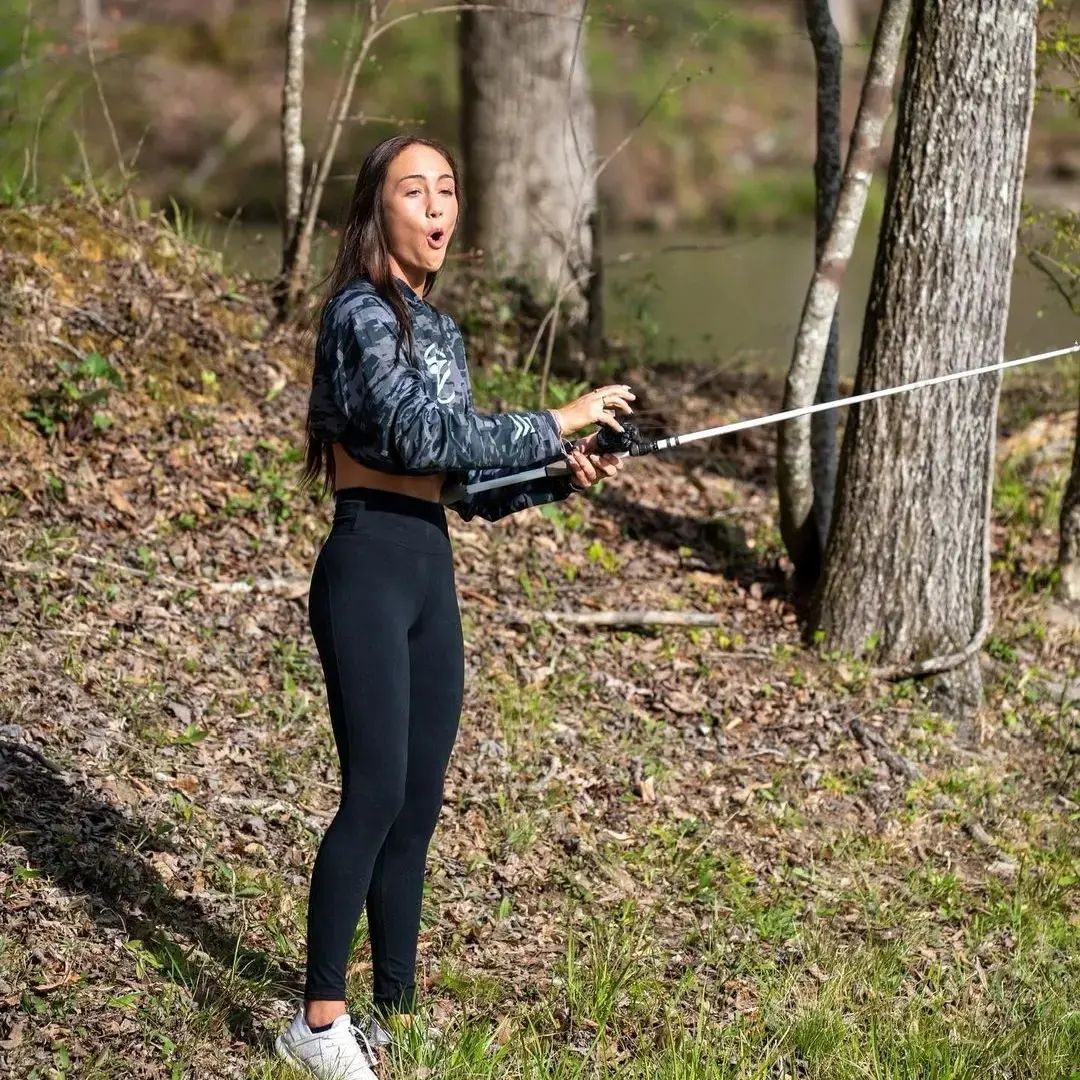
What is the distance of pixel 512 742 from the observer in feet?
16.4

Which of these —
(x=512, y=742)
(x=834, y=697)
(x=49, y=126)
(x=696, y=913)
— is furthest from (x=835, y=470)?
(x=49, y=126)

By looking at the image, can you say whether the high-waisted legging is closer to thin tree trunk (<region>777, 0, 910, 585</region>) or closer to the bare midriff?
the bare midriff

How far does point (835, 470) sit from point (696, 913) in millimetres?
2572

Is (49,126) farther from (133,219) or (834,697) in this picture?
(834,697)

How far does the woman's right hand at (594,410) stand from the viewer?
9.78ft

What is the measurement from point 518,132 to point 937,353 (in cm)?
392

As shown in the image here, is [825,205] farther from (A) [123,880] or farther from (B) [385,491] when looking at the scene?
(A) [123,880]

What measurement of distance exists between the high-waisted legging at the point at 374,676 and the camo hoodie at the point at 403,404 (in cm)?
15

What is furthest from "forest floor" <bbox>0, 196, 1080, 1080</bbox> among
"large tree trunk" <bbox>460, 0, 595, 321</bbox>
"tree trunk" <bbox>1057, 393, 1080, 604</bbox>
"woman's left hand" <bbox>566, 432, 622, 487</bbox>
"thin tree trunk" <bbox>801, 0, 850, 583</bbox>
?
"large tree trunk" <bbox>460, 0, 595, 321</bbox>

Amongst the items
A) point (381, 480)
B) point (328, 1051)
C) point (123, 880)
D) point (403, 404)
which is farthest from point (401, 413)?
point (123, 880)

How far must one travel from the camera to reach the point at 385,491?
298 centimetres

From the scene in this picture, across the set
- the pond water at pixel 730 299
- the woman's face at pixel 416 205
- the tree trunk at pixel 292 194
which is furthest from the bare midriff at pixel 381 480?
the pond water at pixel 730 299

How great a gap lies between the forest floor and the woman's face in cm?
168

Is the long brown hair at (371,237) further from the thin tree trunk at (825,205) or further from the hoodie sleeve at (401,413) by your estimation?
the thin tree trunk at (825,205)
